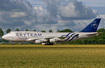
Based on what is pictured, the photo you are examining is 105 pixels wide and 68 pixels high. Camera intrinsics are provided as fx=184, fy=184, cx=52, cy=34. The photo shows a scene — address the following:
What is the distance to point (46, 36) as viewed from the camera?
217ft

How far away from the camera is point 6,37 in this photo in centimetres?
6562

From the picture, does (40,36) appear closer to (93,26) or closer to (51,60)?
(93,26)

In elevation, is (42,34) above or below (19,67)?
above

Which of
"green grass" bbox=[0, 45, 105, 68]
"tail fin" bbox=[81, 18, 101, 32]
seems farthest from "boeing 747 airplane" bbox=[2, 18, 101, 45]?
"green grass" bbox=[0, 45, 105, 68]

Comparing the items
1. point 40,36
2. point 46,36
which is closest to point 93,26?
point 46,36

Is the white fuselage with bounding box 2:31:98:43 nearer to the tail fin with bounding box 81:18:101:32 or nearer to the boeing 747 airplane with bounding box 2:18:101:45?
the boeing 747 airplane with bounding box 2:18:101:45

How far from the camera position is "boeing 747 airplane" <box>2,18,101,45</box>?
6431 cm

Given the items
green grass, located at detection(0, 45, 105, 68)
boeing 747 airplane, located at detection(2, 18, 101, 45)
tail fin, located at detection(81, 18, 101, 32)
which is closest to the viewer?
green grass, located at detection(0, 45, 105, 68)

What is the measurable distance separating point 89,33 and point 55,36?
489 inches

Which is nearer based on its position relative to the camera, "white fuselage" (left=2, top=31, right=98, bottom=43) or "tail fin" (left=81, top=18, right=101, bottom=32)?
"white fuselage" (left=2, top=31, right=98, bottom=43)

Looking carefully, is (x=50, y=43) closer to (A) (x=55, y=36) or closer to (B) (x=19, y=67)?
(A) (x=55, y=36)

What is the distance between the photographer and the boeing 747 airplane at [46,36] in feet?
211

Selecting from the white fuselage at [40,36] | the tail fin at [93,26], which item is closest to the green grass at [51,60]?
the white fuselage at [40,36]

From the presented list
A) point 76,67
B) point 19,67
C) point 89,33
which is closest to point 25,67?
point 19,67
